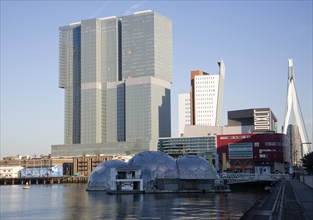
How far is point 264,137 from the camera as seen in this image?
198 m

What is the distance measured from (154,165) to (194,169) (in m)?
9.24

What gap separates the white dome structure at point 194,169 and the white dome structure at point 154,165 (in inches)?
62.8

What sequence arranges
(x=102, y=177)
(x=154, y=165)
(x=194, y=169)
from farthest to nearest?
(x=102, y=177), (x=194, y=169), (x=154, y=165)

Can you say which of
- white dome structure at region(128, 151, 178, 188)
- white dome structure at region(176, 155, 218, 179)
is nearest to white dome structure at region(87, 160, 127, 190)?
white dome structure at region(128, 151, 178, 188)

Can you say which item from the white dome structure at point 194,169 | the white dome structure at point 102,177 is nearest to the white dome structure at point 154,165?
the white dome structure at point 194,169

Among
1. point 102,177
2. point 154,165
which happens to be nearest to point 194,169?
point 154,165

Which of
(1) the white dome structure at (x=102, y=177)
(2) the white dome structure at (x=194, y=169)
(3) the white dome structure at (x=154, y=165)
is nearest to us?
(3) the white dome structure at (x=154, y=165)

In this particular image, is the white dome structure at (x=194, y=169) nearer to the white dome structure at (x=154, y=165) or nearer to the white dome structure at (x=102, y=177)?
the white dome structure at (x=154, y=165)

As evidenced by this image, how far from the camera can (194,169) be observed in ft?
349

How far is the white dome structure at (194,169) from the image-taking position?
4109 inches

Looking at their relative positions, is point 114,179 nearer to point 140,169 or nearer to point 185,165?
point 140,169

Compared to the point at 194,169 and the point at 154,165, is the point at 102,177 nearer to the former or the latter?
the point at 154,165

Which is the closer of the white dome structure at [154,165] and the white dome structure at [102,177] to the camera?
the white dome structure at [154,165]

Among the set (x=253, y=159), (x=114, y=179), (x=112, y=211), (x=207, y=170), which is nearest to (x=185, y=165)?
(x=207, y=170)
